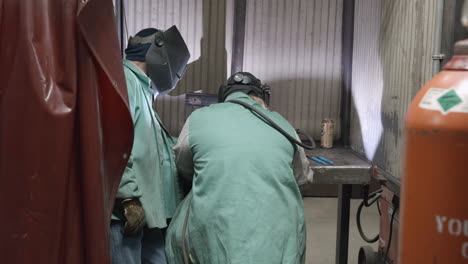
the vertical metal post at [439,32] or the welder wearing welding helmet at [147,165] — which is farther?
the welder wearing welding helmet at [147,165]

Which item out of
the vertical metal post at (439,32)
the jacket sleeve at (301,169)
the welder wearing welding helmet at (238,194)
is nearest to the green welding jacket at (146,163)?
the welder wearing welding helmet at (238,194)

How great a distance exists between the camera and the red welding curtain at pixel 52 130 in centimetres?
106

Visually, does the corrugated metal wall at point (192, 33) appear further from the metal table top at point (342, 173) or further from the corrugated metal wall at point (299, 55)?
the metal table top at point (342, 173)

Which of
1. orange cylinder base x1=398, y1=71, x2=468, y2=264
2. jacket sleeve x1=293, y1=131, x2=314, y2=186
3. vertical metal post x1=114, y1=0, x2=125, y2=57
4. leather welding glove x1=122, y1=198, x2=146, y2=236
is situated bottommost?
leather welding glove x1=122, y1=198, x2=146, y2=236

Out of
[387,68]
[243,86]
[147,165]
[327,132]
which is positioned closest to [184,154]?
[147,165]

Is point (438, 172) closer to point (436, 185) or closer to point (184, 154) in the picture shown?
point (436, 185)

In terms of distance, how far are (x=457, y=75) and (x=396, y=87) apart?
150 centimetres

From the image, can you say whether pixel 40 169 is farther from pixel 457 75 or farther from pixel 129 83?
pixel 129 83

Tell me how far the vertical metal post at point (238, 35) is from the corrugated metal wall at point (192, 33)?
7 cm

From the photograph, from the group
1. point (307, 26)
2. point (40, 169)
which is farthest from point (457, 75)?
point (307, 26)

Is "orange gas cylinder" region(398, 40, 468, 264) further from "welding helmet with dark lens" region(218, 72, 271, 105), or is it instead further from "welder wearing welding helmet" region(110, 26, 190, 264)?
"welding helmet with dark lens" region(218, 72, 271, 105)

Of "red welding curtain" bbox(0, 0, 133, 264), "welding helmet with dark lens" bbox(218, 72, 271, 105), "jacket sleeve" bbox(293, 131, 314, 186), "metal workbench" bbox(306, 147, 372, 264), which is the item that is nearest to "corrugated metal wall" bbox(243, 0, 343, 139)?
"metal workbench" bbox(306, 147, 372, 264)

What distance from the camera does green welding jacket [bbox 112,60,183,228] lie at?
2043mm

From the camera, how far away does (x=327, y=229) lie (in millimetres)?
4887
